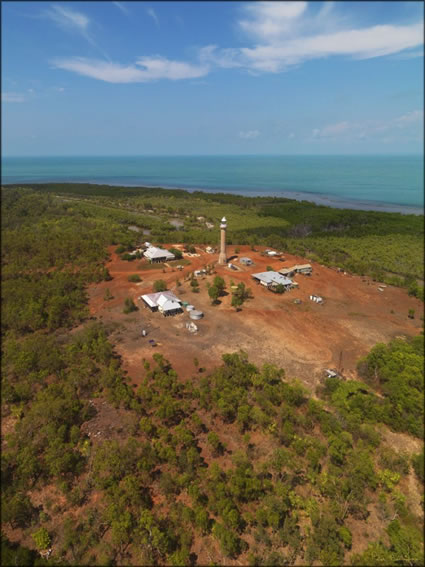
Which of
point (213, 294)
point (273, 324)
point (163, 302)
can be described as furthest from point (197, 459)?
point (213, 294)

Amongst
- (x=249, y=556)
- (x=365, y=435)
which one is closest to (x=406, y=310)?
(x=365, y=435)

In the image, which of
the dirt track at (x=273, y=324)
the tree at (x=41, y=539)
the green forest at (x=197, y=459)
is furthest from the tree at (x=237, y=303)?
the tree at (x=41, y=539)

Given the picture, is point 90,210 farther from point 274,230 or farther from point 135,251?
point 274,230

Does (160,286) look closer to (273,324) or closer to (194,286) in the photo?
(194,286)

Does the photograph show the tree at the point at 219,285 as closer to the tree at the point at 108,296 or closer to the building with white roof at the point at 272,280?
the building with white roof at the point at 272,280

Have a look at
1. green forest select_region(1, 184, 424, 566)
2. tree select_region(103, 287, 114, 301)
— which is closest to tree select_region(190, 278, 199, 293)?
tree select_region(103, 287, 114, 301)

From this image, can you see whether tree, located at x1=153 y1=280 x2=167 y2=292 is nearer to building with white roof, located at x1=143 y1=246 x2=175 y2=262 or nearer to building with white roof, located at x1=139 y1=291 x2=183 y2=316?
building with white roof, located at x1=139 y1=291 x2=183 y2=316
